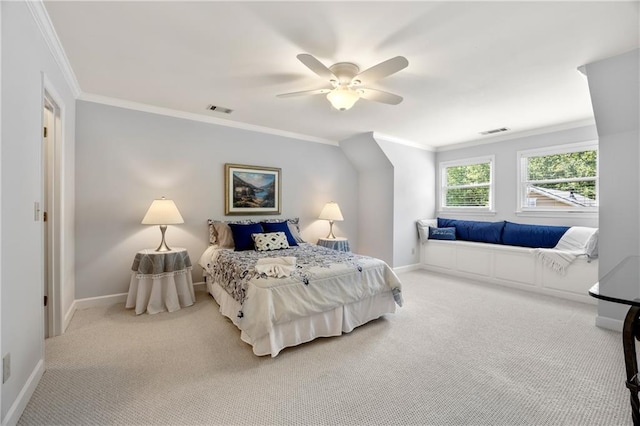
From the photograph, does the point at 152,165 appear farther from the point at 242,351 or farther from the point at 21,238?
the point at 242,351

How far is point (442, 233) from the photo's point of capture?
5.35 meters

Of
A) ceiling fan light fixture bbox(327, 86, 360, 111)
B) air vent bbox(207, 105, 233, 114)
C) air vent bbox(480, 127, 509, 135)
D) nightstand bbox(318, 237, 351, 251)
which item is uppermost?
air vent bbox(207, 105, 233, 114)

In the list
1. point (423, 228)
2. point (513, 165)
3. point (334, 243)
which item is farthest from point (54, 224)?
point (513, 165)

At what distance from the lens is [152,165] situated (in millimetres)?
3701

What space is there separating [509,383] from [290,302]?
1.66 meters

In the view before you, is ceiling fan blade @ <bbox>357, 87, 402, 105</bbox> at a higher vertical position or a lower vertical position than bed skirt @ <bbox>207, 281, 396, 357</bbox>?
higher

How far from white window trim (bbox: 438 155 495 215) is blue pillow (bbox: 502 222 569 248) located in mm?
560

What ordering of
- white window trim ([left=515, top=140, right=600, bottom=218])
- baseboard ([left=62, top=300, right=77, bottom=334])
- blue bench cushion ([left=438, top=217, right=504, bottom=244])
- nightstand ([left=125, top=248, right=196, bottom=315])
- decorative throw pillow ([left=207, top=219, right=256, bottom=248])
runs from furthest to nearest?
1. blue bench cushion ([left=438, top=217, right=504, bottom=244])
2. white window trim ([left=515, top=140, right=600, bottom=218])
3. decorative throw pillow ([left=207, top=219, right=256, bottom=248])
4. nightstand ([left=125, top=248, right=196, bottom=315])
5. baseboard ([left=62, top=300, right=77, bottom=334])

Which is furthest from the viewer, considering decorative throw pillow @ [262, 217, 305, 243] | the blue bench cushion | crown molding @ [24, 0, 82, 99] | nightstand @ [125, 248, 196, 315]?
the blue bench cushion

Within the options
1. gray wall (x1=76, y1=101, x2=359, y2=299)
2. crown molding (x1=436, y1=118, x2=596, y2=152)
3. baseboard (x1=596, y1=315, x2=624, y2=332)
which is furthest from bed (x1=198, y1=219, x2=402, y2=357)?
crown molding (x1=436, y1=118, x2=596, y2=152)

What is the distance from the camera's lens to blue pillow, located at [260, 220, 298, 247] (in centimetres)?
410

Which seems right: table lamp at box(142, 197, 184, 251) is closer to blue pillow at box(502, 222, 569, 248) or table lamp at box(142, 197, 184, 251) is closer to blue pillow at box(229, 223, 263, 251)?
blue pillow at box(229, 223, 263, 251)

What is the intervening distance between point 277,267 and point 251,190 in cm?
216

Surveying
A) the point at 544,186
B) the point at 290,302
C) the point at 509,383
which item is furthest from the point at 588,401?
the point at 544,186
